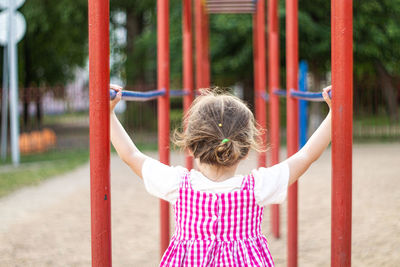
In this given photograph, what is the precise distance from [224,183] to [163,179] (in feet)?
0.54

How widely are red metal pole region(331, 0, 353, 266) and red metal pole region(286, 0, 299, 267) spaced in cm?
107

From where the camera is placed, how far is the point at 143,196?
5.23 m

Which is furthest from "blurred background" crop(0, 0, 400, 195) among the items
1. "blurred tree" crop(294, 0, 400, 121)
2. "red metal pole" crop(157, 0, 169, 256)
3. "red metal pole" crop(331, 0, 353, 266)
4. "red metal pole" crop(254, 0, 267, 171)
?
"red metal pole" crop(331, 0, 353, 266)

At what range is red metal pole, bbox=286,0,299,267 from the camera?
2346 mm

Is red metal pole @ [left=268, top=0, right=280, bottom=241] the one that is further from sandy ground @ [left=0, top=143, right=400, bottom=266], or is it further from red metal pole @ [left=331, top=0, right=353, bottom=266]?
red metal pole @ [left=331, top=0, right=353, bottom=266]

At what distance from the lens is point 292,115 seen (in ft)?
8.07

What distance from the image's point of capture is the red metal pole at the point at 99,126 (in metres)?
1.27

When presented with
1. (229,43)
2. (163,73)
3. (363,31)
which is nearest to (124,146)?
(163,73)

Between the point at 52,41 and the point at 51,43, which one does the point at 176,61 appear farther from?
the point at 51,43

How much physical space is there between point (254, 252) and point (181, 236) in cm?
20

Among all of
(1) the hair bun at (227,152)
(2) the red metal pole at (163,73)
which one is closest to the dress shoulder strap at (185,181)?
(1) the hair bun at (227,152)

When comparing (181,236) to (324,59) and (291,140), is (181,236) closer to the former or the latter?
(291,140)

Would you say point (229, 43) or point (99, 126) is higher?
point (229, 43)

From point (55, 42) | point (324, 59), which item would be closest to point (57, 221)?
point (324, 59)
